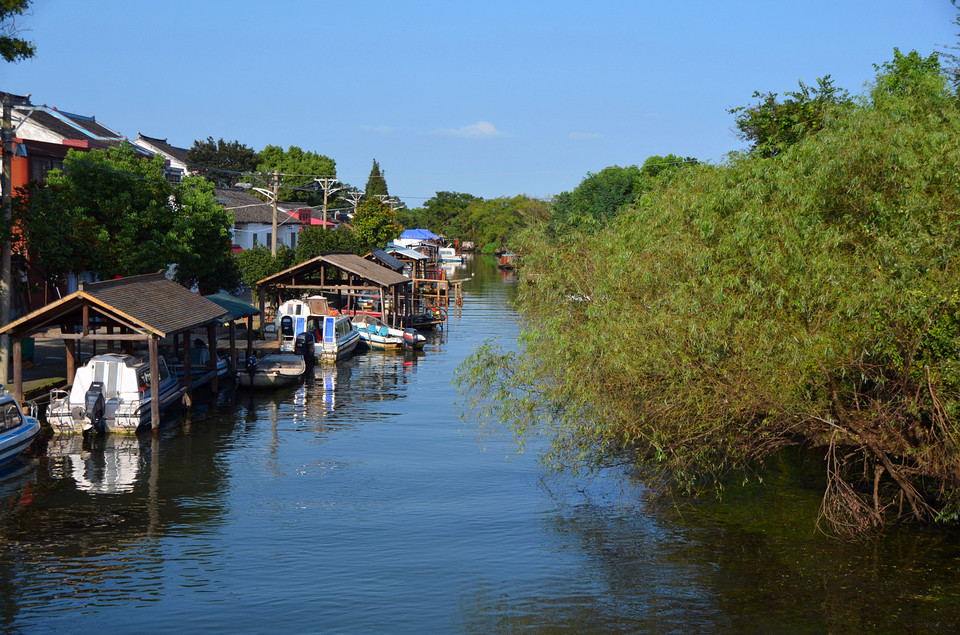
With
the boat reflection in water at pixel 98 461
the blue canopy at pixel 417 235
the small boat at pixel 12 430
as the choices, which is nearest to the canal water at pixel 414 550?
the boat reflection in water at pixel 98 461

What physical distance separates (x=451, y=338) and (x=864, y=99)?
4342 cm

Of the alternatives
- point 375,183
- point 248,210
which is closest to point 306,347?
point 248,210

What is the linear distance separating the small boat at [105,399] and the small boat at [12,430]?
9.08 feet

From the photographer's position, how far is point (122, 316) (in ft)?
92.0

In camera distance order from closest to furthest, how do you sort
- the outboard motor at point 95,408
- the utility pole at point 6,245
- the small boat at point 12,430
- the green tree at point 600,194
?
1. the small boat at point 12,430
2. the utility pole at point 6,245
3. the outboard motor at point 95,408
4. the green tree at point 600,194

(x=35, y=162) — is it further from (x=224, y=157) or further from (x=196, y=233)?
(x=224, y=157)

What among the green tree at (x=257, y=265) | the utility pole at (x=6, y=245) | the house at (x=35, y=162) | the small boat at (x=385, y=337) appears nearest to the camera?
the utility pole at (x=6, y=245)

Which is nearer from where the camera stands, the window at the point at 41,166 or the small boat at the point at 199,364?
the small boat at the point at 199,364

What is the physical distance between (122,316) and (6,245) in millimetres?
4307

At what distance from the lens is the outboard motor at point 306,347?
4441cm

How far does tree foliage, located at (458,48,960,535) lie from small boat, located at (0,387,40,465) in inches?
527

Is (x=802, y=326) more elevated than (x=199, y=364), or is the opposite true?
(x=802, y=326)

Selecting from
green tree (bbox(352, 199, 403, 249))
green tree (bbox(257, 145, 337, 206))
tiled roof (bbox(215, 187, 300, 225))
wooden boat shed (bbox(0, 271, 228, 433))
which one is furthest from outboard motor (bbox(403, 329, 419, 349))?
green tree (bbox(257, 145, 337, 206))

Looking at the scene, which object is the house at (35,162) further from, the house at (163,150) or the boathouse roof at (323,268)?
the house at (163,150)
